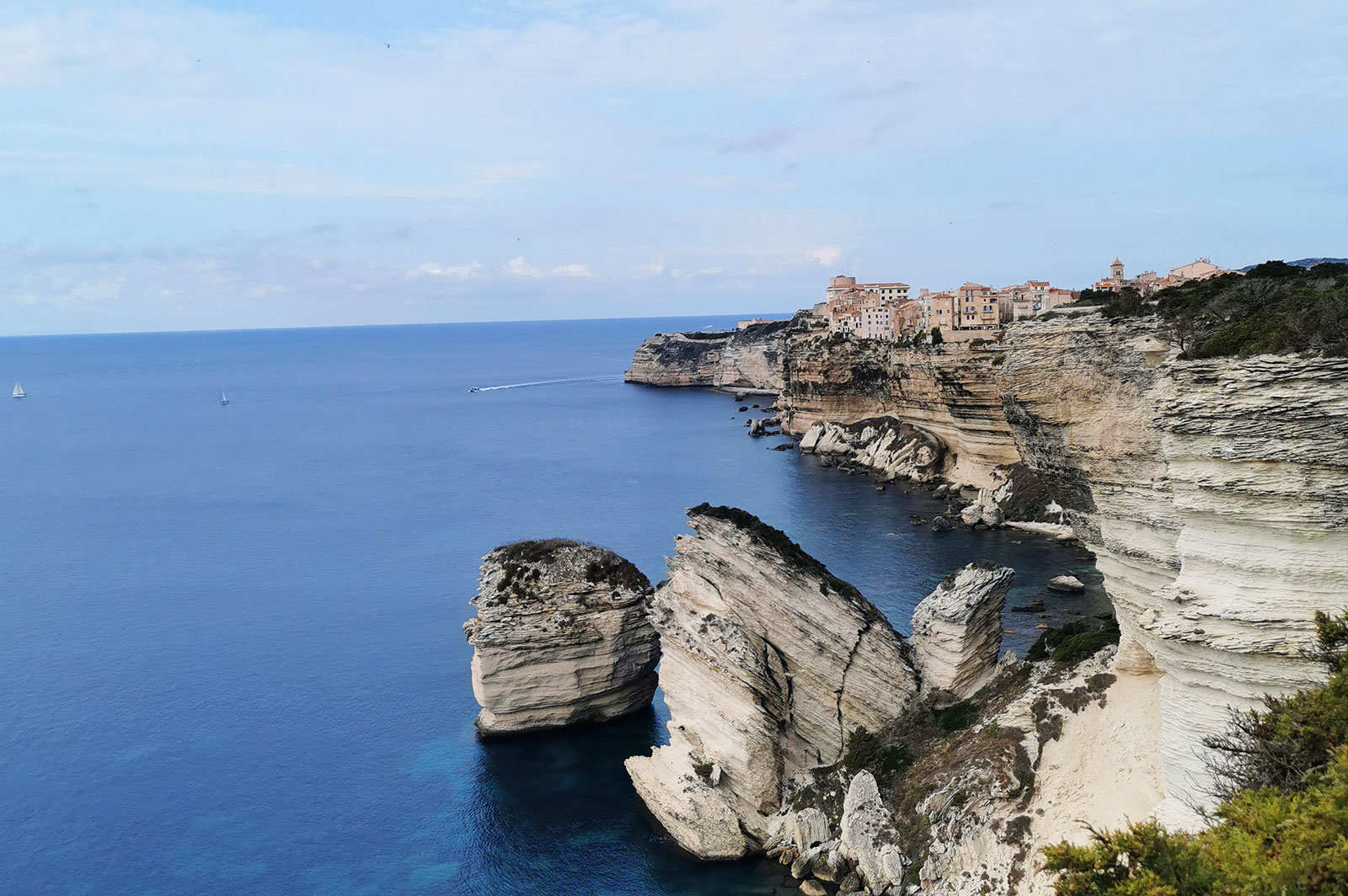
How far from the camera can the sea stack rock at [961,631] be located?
30062 mm

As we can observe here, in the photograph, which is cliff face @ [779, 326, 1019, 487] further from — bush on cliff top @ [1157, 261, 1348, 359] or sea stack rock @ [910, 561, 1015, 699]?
sea stack rock @ [910, 561, 1015, 699]

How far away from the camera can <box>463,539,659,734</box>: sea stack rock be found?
37344mm

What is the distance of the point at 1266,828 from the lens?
15102 mm

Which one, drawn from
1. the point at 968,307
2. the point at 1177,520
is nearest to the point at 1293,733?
the point at 1177,520

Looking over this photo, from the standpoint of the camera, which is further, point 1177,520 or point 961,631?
point 961,631

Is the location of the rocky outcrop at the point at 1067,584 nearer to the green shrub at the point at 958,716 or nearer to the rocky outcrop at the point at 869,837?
the green shrub at the point at 958,716

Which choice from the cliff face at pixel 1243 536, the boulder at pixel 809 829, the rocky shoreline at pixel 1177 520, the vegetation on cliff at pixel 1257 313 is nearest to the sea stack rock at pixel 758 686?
the boulder at pixel 809 829

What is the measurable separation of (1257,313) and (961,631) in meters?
12.3

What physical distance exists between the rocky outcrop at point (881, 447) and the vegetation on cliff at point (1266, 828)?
65247mm

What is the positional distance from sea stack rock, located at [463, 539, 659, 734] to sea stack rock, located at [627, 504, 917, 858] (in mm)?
6743

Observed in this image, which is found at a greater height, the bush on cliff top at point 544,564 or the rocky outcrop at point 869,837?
the bush on cliff top at point 544,564

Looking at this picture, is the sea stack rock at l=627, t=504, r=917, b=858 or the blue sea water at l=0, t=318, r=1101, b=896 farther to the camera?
the blue sea water at l=0, t=318, r=1101, b=896

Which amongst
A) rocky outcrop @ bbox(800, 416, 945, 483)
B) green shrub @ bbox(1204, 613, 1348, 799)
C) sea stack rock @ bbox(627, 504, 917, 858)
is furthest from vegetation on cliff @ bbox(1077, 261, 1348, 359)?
rocky outcrop @ bbox(800, 416, 945, 483)

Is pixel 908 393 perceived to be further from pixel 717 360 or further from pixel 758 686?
pixel 717 360
